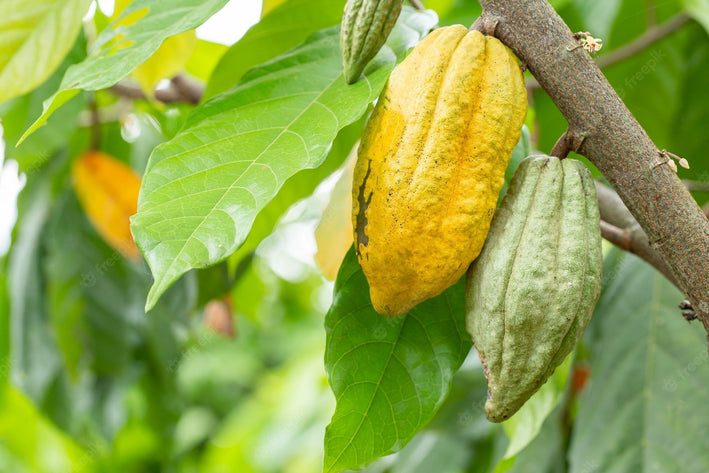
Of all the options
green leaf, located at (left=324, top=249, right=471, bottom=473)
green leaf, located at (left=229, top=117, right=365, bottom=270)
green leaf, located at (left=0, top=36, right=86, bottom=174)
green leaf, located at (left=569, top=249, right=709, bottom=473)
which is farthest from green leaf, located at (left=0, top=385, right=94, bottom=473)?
green leaf, located at (left=324, top=249, right=471, bottom=473)

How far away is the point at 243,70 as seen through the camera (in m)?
1.35

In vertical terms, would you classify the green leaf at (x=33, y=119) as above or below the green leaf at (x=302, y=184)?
below

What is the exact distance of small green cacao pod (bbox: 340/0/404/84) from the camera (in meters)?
0.87

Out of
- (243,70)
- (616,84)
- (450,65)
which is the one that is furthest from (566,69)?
(616,84)

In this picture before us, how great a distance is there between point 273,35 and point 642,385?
1.08 m

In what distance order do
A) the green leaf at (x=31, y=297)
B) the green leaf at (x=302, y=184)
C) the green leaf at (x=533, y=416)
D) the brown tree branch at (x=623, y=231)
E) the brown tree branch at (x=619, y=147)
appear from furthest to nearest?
the green leaf at (x=31, y=297)
the green leaf at (x=302, y=184)
the green leaf at (x=533, y=416)
the brown tree branch at (x=623, y=231)
the brown tree branch at (x=619, y=147)

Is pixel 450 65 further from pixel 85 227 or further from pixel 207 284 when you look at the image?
pixel 85 227

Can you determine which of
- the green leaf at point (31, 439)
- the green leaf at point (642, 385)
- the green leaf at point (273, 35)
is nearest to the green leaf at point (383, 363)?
the green leaf at point (273, 35)

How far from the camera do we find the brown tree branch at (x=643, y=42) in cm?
169

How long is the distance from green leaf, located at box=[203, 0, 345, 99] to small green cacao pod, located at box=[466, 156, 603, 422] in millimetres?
679

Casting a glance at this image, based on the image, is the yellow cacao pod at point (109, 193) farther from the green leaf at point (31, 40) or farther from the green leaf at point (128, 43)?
the green leaf at point (128, 43)

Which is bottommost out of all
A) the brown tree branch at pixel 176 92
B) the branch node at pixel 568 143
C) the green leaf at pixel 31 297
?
the green leaf at pixel 31 297

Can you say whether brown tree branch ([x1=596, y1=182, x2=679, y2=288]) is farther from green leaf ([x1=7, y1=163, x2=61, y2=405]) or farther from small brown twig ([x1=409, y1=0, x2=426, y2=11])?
green leaf ([x1=7, y1=163, x2=61, y2=405])

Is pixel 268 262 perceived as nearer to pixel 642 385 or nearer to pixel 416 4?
pixel 642 385
